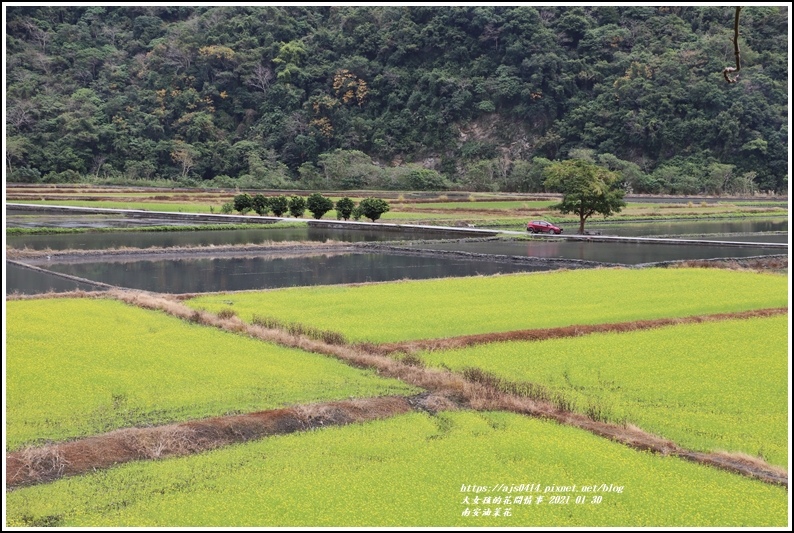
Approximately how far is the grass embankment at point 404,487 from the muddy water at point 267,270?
50.3 ft

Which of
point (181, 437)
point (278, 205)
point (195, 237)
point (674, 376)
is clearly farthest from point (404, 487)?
point (278, 205)

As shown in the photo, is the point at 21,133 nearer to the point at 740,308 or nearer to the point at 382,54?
the point at 382,54

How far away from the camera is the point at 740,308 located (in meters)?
22.8

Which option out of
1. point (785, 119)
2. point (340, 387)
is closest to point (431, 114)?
point (785, 119)

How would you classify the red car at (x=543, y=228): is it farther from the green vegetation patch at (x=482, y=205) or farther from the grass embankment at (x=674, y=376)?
the grass embankment at (x=674, y=376)

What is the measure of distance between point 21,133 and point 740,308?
74.7 m

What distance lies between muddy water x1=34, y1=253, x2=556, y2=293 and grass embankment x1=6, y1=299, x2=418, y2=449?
25.0ft

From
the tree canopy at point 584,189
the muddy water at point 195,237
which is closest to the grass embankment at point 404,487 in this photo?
the muddy water at point 195,237

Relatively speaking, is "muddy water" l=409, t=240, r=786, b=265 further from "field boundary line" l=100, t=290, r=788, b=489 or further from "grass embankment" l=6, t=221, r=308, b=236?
"field boundary line" l=100, t=290, r=788, b=489

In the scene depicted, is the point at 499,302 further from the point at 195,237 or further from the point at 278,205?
the point at 278,205

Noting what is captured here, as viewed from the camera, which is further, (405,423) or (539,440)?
(405,423)

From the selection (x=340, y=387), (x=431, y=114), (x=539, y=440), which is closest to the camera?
(x=539, y=440)

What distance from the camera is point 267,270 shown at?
30812 mm

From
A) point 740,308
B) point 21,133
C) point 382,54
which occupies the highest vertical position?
point 382,54
